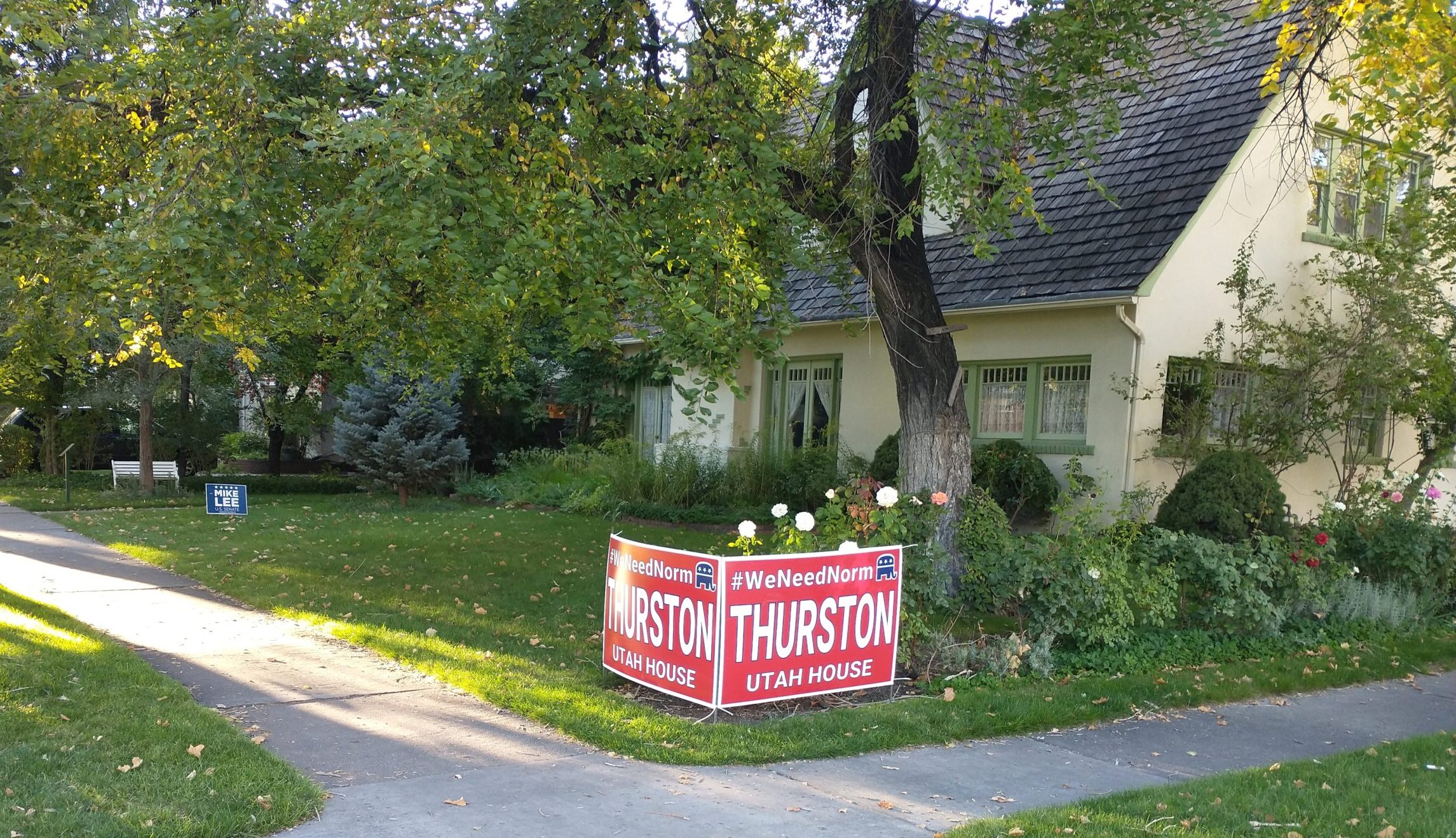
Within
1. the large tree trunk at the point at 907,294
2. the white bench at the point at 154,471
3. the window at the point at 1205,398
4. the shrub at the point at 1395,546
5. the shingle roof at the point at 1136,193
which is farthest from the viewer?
the white bench at the point at 154,471

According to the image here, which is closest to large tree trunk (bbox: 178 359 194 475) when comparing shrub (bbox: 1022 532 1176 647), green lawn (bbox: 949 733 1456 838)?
shrub (bbox: 1022 532 1176 647)

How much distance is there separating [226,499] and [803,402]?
8612 mm

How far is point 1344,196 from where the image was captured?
556 inches

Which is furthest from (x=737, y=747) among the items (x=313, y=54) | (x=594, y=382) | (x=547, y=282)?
(x=594, y=382)

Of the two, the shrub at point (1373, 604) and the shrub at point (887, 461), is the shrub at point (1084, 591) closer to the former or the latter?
the shrub at point (1373, 604)

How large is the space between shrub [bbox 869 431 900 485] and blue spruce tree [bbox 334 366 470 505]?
33.7 feet

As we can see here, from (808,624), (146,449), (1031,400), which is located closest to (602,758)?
(808,624)

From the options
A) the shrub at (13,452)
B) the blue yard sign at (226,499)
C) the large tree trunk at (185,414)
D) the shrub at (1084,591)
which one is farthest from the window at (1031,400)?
the shrub at (13,452)

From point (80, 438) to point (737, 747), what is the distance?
24.4m

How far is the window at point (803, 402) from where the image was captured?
54.4 ft

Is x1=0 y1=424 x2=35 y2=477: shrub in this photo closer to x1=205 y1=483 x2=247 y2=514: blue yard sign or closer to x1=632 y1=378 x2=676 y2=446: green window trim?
x1=205 y1=483 x2=247 y2=514: blue yard sign

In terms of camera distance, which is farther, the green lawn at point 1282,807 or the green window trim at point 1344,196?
the green window trim at point 1344,196

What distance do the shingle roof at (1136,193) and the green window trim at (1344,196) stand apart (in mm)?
1279

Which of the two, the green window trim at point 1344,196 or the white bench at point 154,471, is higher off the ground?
the green window trim at point 1344,196
